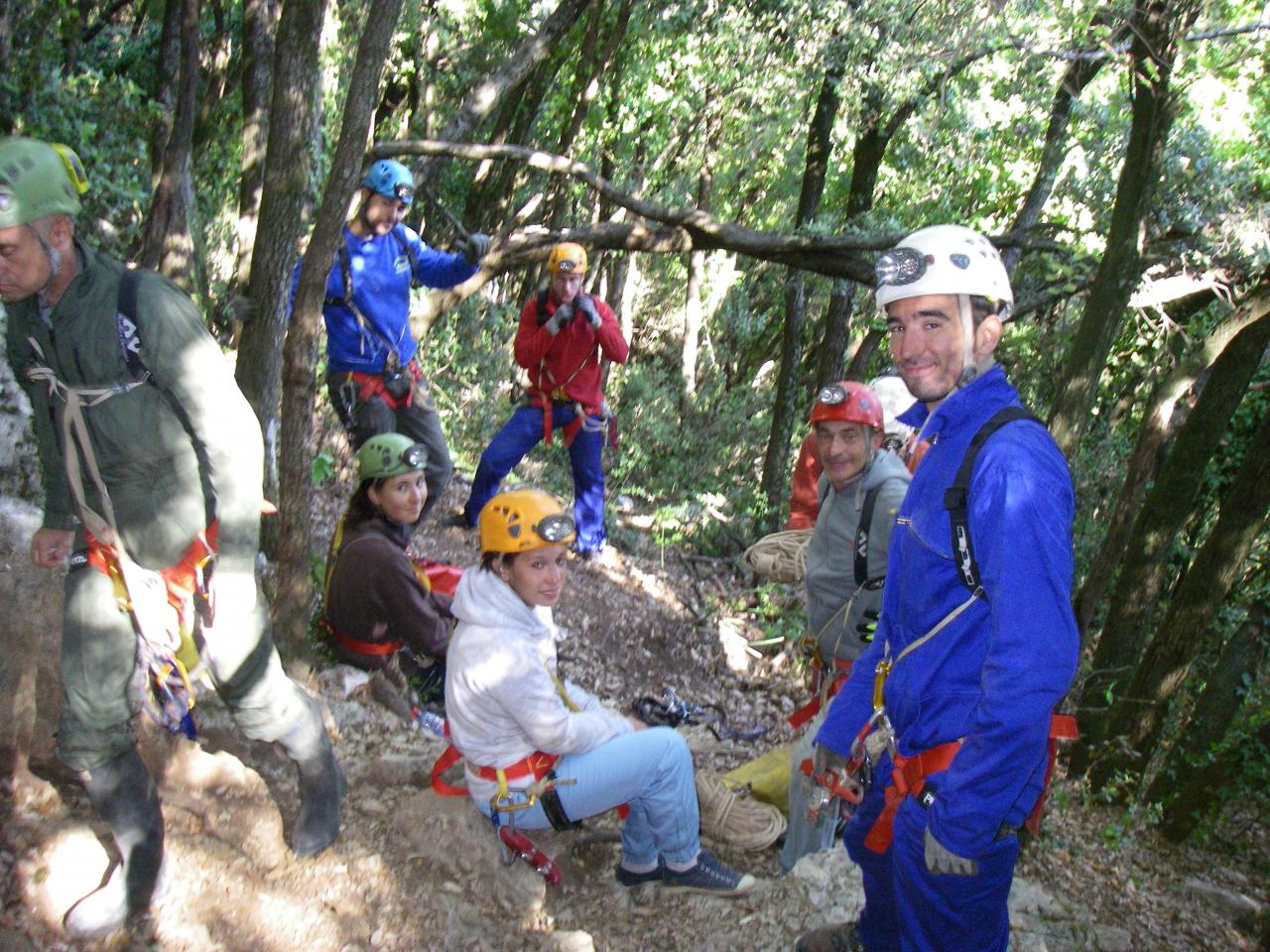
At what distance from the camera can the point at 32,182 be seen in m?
2.74

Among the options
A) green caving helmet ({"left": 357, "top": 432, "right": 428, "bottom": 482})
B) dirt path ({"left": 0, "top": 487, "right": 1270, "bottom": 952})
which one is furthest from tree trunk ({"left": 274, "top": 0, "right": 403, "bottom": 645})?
dirt path ({"left": 0, "top": 487, "right": 1270, "bottom": 952})

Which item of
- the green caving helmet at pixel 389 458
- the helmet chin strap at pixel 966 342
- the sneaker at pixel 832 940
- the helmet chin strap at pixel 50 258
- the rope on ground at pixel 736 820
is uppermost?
the helmet chin strap at pixel 966 342

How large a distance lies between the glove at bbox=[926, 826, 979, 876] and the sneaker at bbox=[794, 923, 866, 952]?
3.63 ft

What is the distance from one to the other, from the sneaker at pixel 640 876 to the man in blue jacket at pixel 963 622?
117cm

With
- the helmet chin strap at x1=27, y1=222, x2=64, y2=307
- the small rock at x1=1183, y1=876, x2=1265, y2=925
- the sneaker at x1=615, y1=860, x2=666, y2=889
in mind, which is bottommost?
the small rock at x1=1183, y1=876, x2=1265, y2=925

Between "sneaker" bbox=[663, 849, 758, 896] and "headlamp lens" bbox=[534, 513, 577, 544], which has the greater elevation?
"headlamp lens" bbox=[534, 513, 577, 544]

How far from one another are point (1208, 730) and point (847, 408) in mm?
5974

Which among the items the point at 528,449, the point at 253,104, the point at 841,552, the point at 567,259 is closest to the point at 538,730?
the point at 841,552

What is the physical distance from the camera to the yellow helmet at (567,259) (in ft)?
23.8

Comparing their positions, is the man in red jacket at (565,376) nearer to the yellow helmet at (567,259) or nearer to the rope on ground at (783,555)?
the yellow helmet at (567,259)

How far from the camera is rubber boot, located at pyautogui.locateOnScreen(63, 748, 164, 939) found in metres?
3.07

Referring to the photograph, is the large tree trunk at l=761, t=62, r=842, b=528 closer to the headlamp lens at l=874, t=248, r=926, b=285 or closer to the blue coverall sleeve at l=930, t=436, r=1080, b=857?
the headlamp lens at l=874, t=248, r=926, b=285

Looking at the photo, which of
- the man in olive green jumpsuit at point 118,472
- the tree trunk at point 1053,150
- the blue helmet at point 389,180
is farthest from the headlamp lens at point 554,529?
the tree trunk at point 1053,150

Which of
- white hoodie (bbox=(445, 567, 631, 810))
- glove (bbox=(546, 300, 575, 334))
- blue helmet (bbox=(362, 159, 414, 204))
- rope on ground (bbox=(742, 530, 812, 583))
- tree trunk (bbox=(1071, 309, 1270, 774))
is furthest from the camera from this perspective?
tree trunk (bbox=(1071, 309, 1270, 774))
